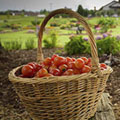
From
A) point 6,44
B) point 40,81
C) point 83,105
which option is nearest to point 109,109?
point 83,105

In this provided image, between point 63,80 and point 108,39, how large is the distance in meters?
2.87

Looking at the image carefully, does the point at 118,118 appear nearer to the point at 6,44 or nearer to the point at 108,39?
the point at 108,39

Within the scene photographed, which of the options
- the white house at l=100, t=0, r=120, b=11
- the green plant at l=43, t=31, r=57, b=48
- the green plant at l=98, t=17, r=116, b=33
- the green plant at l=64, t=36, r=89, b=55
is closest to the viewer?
the green plant at l=64, t=36, r=89, b=55

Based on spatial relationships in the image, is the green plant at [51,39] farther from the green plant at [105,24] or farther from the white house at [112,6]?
the white house at [112,6]

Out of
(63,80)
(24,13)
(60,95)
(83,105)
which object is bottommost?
(83,105)

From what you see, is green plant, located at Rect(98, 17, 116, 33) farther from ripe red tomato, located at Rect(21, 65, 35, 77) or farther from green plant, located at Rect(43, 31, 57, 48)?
ripe red tomato, located at Rect(21, 65, 35, 77)

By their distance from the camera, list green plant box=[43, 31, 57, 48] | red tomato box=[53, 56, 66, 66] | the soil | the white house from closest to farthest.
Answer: red tomato box=[53, 56, 66, 66] < the soil < green plant box=[43, 31, 57, 48] < the white house

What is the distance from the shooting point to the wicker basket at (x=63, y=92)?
110 cm

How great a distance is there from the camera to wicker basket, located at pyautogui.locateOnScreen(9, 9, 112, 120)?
1.10 metres

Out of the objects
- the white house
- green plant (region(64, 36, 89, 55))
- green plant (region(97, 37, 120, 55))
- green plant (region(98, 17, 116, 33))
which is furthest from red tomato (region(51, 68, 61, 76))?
the white house

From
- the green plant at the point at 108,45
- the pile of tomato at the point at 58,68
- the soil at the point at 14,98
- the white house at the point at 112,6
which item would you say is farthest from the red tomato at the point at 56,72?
the white house at the point at 112,6

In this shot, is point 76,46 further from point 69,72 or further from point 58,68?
point 69,72

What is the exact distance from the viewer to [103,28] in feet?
20.2

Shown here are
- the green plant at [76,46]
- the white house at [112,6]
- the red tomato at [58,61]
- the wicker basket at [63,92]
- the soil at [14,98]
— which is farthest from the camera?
the white house at [112,6]
